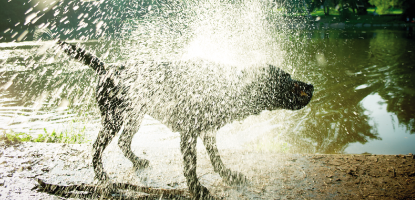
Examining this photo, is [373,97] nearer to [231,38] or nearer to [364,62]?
[364,62]

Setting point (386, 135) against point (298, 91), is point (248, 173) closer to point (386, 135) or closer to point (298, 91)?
point (298, 91)

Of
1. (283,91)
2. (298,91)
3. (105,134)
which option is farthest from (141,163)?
(298,91)

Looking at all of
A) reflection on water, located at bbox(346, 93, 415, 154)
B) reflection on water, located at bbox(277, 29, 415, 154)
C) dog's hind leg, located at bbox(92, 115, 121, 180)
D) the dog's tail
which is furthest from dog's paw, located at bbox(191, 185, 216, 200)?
reflection on water, located at bbox(346, 93, 415, 154)

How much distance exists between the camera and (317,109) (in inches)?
256

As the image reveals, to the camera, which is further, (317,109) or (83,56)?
(317,109)

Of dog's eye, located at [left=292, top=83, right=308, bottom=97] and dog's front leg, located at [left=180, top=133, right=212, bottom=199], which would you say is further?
dog's eye, located at [left=292, top=83, right=308, bottom=97]

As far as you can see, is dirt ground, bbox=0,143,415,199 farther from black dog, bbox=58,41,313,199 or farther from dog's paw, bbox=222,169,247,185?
black dog, bbox=58,41,313,199

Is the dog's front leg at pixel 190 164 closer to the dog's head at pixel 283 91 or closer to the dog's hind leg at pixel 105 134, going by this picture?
the dog's hind leg at pixel 105 134

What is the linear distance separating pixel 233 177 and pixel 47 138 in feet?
12.3

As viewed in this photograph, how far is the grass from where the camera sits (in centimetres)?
479

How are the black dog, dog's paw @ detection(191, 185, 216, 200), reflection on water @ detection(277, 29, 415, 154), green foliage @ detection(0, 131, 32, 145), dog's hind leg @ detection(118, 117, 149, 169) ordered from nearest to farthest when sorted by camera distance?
dog's paw @ detection(191, 185, 216, 200)
the black dog
dog's hind leg @ detection(118, 117, 149, 169)
green foliage @ detection(0, 131, 32, 145)
reflection on water @ detection(277, 29, 415, 154)

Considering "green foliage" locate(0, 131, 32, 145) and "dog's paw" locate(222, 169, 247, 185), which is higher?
"dog's paw" locate(222, 169, 247, 185)

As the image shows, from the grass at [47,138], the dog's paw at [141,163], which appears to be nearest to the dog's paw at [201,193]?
the dog's paw at [141,163]

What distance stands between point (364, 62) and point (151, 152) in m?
10.9
